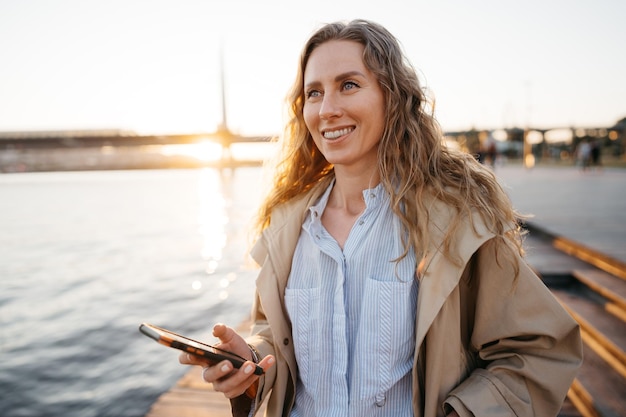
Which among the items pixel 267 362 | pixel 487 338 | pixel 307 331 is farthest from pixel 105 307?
pixel 487 338

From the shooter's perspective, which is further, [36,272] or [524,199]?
[524,199]

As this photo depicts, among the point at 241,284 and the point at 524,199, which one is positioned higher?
the point at 524,199

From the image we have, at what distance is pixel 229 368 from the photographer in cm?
120

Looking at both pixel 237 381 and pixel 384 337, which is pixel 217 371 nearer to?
pixel 237 381

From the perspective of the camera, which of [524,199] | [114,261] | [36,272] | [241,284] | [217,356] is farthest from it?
[524,199]

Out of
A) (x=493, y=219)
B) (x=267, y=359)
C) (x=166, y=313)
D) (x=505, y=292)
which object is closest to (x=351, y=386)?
(x=267, y=359)

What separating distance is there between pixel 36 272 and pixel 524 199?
9377 mm

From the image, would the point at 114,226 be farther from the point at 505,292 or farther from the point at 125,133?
the point at 125,133

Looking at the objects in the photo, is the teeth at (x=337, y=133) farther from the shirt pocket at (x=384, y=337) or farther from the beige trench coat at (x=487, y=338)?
the shirt pocket at (x=384, y=337)

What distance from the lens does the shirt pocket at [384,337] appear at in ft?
4.38

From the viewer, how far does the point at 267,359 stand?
1.28 meters

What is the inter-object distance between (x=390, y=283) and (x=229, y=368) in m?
0.53

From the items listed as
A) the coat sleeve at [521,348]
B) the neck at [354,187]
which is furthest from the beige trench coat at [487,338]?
the neck at [354,187]

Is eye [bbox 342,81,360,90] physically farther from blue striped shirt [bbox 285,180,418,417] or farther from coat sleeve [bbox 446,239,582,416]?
coat sleeve [bbox 446,239,582,416]
